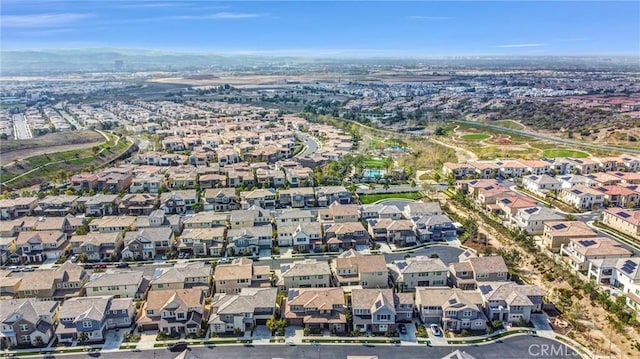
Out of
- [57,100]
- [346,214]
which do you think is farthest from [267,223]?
[57,100]

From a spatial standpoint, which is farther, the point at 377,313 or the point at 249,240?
the point at 249,240

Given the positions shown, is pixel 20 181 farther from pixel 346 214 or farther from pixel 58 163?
pixel 346 214

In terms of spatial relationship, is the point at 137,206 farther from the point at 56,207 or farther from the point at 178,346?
the point at 178,346

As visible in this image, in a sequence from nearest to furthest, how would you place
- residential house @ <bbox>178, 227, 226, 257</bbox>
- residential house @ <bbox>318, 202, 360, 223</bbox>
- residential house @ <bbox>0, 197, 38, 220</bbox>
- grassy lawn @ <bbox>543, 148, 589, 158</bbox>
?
1. residential house @ <bbox>178, 227, 226, 257</bbox>
2. residential house @ <bbox>318, 202, 360, 223</bbox>
3. residential house @ <bbox>0, 197, 38, 220</bbox>
4. grassy lawn @ <bbox>543, 148, 589, 158</bbox>

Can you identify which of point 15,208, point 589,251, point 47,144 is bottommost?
point 15,208

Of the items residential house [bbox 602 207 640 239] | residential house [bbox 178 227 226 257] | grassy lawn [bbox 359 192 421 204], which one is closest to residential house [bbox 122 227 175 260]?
residential house [bbox 178 227 226 257]

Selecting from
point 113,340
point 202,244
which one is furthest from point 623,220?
point 113,340

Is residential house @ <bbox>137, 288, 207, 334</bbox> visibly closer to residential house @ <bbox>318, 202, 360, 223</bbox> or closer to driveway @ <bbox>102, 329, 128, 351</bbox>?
driveway @ <bbox>102, 329, 128, 351</bbox>
